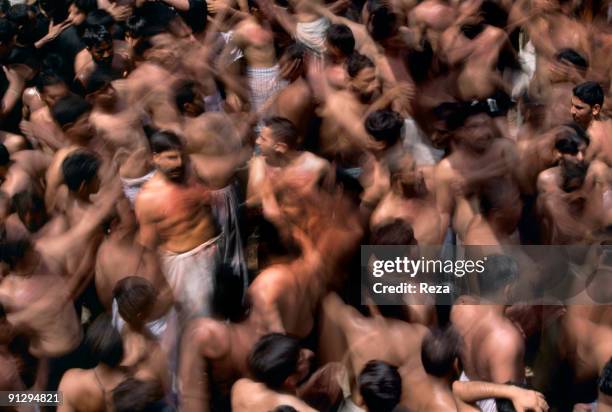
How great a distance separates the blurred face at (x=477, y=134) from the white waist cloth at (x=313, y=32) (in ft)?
5.67

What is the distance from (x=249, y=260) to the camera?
6578 mm

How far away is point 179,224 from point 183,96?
0.94 metres

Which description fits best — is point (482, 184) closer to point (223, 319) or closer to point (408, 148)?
point (408, 148)

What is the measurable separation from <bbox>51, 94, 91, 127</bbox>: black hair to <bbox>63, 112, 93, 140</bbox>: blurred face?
21 mm

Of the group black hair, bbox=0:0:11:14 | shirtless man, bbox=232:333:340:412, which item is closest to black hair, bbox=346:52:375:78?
shirtless man, bbox=232:333:340:412

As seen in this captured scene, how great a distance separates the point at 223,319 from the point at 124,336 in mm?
691

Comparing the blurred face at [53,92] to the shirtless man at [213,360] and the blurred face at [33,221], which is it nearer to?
the blurred face at [33,221]

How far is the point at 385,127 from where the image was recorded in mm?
5762

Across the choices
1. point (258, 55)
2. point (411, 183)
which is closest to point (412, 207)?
point (411, 183)

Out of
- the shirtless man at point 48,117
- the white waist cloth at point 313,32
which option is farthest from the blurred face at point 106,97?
the white waist cloth at point 313,32

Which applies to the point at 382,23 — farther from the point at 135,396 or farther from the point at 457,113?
the point at 135,396

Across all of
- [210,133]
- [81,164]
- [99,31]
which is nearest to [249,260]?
[210,133]

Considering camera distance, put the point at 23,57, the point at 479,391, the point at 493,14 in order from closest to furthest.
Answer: the point at 479,391 → the point at 493,14 → the point at 23,57

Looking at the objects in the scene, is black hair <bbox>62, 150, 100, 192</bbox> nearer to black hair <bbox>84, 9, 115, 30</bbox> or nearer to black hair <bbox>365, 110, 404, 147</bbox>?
black hair <bbox>365, 110, 404, 147</bbox>
